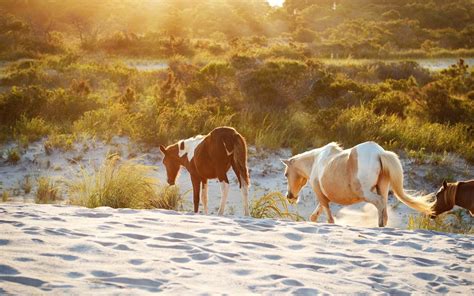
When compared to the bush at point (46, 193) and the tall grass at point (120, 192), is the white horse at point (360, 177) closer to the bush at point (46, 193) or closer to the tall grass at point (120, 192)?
the tall grass at point (120, 192)

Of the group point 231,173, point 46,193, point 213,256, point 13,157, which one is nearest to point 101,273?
point 213,256

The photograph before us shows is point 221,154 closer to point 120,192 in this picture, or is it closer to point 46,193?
point 120,192

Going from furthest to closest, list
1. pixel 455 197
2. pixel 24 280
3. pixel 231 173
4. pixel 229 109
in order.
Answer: pixel 229 109 < pixel 231 173 < pixel 455 197 < pixel 24 280

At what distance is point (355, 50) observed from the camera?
3994cm

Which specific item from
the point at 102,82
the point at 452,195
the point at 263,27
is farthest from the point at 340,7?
the point at 452,195

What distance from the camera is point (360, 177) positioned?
7977 mm

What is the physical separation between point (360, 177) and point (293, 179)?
5.75 feet

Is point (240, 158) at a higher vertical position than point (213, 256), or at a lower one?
higher

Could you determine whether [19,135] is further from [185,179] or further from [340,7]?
[340,7]

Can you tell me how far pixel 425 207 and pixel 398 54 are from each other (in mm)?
32267

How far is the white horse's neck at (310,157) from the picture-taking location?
344 inches

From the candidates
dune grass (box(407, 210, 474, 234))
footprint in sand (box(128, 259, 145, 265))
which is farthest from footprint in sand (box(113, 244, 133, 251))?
dune grass (box(407, 210, 474, 234))

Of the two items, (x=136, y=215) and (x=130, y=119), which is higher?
(x=130, y=119)

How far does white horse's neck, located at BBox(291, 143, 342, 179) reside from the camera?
8.74 meters
